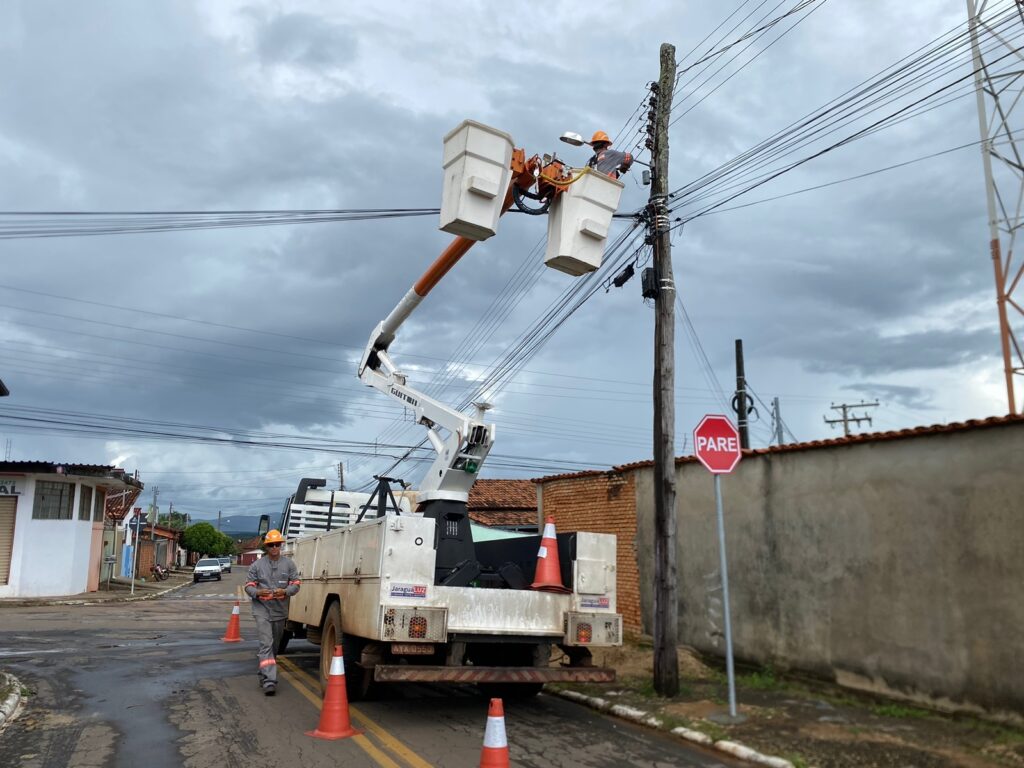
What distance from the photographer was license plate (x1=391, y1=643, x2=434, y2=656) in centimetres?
733

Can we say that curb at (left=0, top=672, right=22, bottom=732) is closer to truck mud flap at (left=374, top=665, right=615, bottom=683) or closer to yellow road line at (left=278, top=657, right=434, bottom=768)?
yellow road line at (left=278, top=657, right=434, bottom=768)

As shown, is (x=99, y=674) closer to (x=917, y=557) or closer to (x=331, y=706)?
(x=331, y=706)

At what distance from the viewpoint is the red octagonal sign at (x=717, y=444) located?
8.54 metres

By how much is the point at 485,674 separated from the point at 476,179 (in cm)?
472

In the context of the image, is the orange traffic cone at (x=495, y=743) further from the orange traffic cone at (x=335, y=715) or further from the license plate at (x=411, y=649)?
the orange traffic cone at (x=335, y=715)

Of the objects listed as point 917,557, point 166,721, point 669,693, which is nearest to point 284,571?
point 166,721

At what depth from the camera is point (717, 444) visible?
862 cm

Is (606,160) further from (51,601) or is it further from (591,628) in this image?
(51,601)

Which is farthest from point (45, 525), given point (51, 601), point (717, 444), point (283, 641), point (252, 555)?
point (717, 444)

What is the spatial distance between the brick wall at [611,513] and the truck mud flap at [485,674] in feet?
17.4

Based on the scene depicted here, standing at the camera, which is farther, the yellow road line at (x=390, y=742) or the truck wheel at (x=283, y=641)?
the truck wheel at (x=283, y=641)

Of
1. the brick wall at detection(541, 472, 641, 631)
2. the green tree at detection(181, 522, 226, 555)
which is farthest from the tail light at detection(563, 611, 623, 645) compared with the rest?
the green tree at detection(181, 522, 226, 555)

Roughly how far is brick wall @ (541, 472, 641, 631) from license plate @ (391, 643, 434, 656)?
6185mm

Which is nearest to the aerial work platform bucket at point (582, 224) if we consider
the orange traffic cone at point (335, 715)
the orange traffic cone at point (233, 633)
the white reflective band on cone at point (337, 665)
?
the white reflective band on cone at point (337, 665)
